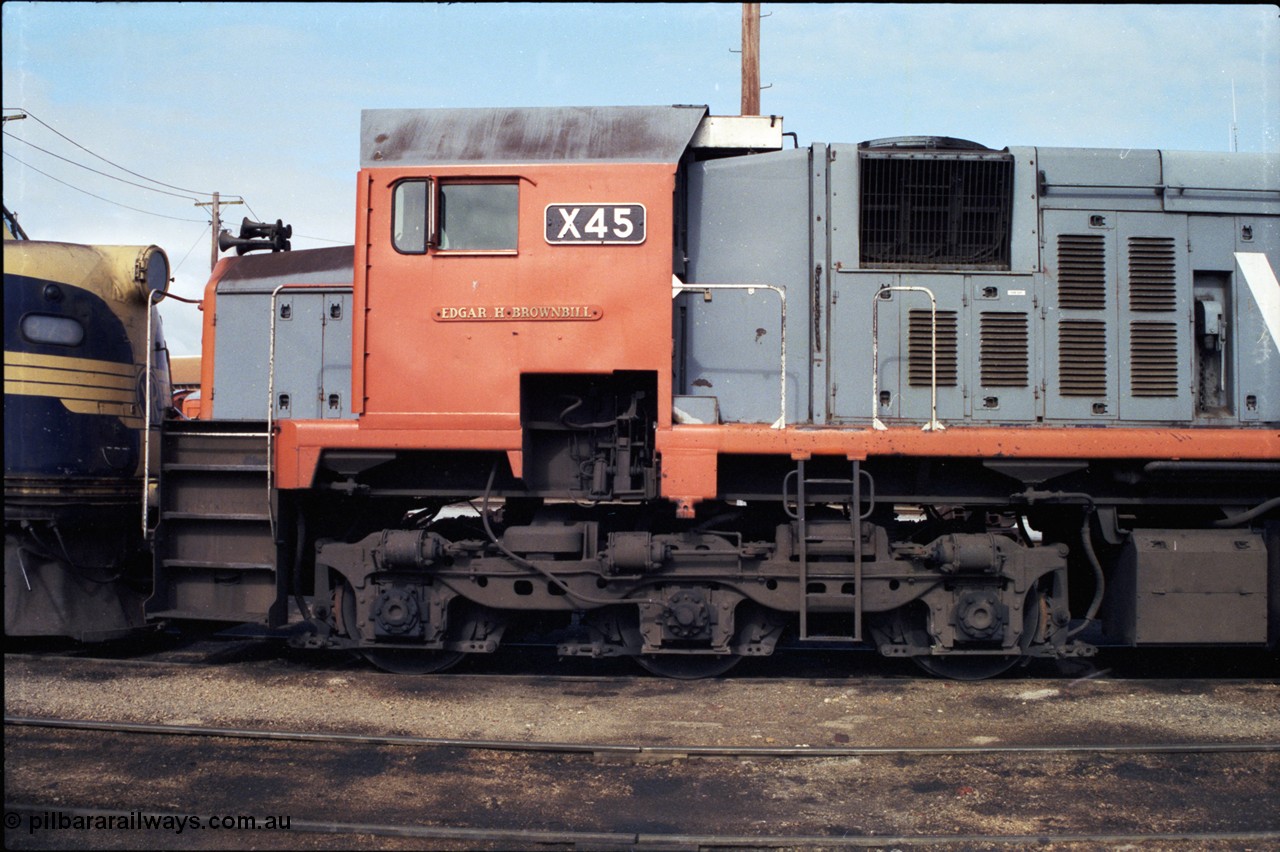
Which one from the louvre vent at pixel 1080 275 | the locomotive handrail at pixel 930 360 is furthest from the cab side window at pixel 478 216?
the louvre vent at pixel 1080 275

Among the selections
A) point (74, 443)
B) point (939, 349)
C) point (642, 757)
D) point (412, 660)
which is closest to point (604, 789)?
point (642, 757)

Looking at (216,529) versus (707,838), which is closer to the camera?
(707,838)

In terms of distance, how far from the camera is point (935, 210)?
24.3 ft

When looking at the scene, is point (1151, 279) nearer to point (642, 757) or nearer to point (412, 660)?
point (642, 757)

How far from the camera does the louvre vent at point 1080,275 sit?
7.38 metres

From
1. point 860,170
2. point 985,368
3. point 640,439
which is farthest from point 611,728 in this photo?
point 860,170

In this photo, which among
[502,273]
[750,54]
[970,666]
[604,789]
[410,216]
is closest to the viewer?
[604,789]

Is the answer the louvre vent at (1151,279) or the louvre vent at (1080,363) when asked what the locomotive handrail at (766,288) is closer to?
the louvre vent at (1080,363)

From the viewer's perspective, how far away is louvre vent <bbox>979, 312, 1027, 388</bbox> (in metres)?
7.32

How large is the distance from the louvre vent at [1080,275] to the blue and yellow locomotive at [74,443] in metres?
7.30

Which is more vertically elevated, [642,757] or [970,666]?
[970,666]

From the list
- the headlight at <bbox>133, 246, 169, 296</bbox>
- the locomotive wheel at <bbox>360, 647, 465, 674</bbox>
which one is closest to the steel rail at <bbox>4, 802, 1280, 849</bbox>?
the locomotive wheel at <bbox>360, 647, 465, 674</bbox>

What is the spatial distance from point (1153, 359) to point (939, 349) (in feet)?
5.54

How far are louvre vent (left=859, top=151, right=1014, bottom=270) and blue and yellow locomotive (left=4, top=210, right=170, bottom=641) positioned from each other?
594 centimetres
